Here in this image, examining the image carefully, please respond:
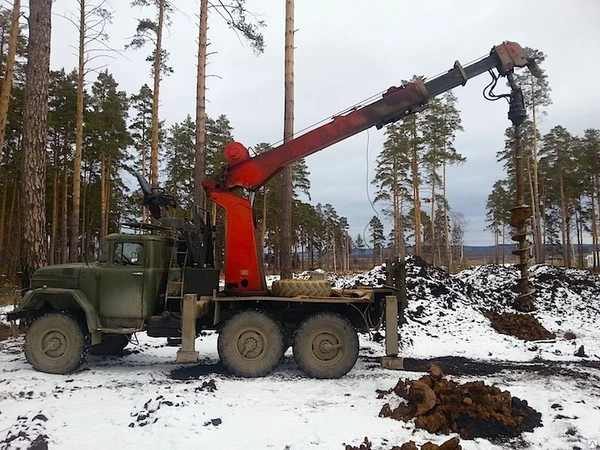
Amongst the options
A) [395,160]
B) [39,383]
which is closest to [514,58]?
[39,383]

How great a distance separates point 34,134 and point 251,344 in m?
6.81

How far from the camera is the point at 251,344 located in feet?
24.3

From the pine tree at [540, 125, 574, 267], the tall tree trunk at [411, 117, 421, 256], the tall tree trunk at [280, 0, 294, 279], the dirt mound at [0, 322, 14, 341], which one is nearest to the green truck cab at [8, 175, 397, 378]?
the dirt mound at [0, 322, 14, 341]

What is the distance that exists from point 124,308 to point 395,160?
27.6 meters

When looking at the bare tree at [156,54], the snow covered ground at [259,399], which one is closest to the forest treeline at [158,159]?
the bare tree at [156,54]

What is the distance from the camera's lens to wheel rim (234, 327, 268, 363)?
7371 mm

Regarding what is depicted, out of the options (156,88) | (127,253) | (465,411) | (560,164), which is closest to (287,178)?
(127,253)

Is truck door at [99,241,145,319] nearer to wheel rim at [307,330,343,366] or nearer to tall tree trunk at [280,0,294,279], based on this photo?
wheel rim at [307,330,343,366]

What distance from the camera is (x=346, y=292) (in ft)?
25.9

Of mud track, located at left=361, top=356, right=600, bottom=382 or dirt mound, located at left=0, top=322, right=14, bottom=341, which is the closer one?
mud track, located at left=361, top=356, right=600, bottom=382

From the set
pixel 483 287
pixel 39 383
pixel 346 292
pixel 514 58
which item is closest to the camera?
pixel 39 383

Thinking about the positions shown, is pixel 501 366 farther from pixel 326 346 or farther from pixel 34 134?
pixel 34 134

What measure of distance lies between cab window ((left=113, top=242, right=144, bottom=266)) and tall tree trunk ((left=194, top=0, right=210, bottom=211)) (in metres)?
4.52

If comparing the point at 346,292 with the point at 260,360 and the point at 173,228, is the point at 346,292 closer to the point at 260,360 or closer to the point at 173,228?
the point at 260,360
